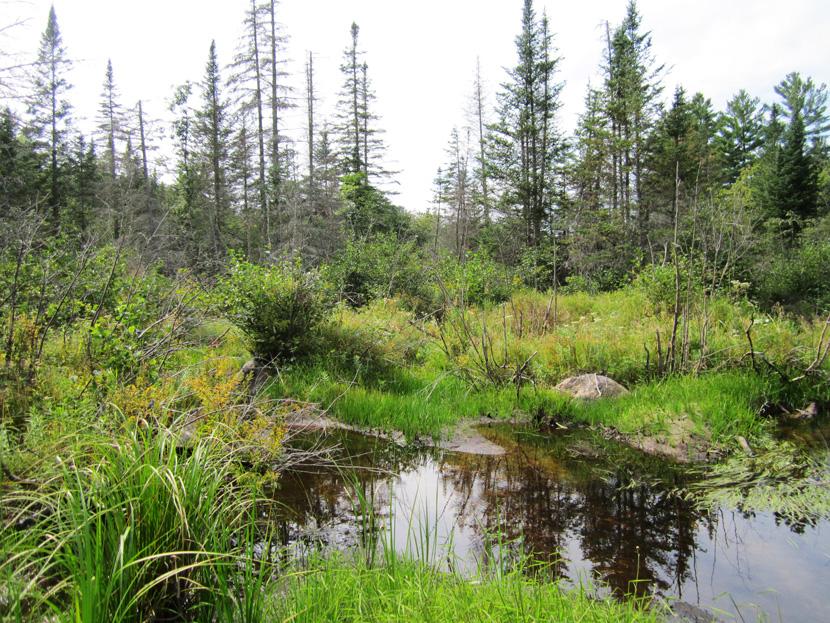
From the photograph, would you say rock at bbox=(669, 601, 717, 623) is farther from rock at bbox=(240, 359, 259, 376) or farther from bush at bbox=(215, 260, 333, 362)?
rock at bbox=(240, 359, 259, 376)

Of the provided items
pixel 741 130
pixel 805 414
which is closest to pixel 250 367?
pixel 805 414

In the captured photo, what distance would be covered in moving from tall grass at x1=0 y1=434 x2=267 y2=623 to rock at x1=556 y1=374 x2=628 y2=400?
529 cm

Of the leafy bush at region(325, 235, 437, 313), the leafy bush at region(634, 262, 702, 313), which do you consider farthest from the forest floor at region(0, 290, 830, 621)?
the leafy bush at region(325, 235, 437, 313)

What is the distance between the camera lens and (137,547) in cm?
214

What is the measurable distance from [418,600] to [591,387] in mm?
5036

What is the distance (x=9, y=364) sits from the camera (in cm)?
409

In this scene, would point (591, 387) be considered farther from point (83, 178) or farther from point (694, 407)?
point (83, 178)

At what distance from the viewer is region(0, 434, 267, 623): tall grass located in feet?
6.17

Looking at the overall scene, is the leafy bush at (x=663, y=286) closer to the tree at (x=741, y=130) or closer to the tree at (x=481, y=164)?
the tree at (x=481, y=164)

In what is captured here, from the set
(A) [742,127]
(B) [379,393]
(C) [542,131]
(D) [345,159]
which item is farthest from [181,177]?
(A) [742,127]

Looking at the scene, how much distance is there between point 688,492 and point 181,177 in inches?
1291

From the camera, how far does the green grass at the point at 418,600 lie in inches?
84.8

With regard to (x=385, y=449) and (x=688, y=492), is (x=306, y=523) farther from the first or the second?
(x=688, y=492)

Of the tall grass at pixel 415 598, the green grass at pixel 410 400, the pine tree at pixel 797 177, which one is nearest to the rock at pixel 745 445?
the green grass at pixel 410 400
